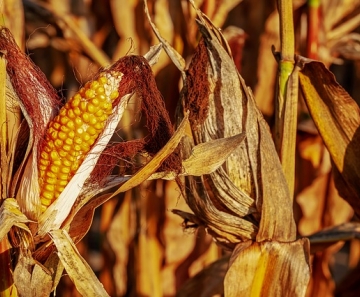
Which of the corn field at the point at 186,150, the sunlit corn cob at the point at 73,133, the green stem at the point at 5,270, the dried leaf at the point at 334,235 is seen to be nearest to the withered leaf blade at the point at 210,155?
the corn field at the point at 186,150

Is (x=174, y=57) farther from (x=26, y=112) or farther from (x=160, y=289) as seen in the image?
(x=160, y=289)

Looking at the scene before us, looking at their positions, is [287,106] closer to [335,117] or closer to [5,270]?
[335,117]

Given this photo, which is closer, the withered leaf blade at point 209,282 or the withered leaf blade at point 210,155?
the withered leaf blade at point 210,155

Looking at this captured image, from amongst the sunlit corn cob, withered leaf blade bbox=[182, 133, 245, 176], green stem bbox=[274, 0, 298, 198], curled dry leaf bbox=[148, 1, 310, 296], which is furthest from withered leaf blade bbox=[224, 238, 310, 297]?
the sunlit corn cob

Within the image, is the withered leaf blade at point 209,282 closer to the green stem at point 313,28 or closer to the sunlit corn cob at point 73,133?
the green stem at point 313,28

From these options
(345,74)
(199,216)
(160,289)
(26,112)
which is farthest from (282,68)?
(345,74)
